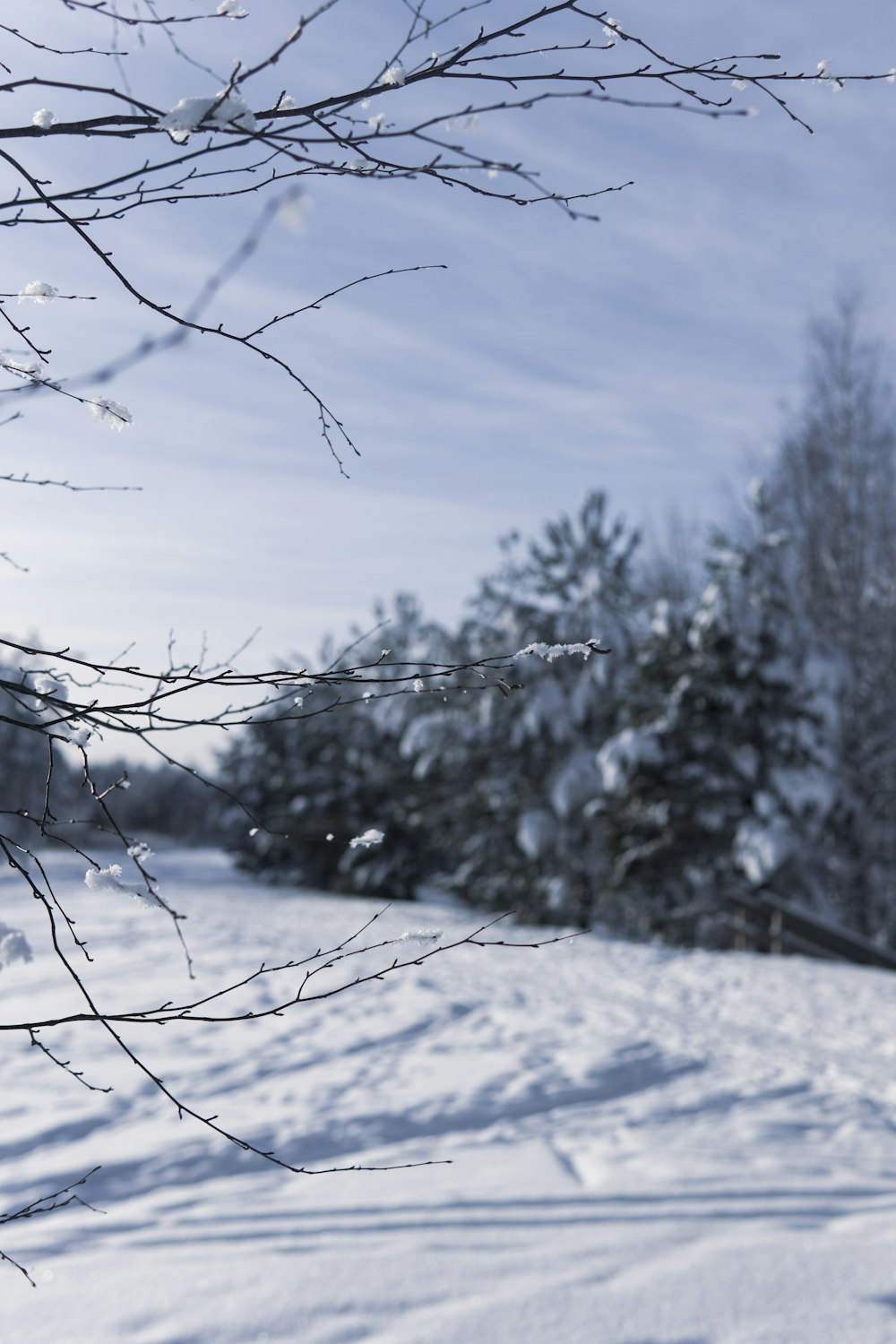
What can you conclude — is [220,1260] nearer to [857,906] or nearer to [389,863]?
[857,906]

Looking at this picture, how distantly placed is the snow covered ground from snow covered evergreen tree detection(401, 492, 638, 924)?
8.61 m

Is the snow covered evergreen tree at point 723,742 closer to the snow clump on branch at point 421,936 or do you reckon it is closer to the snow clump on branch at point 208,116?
the snow clump on branch at point 421,936

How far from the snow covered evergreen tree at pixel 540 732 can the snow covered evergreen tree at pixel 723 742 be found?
5.32 feet

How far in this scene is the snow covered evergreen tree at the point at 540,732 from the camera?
17125mm

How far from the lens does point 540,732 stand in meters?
17.2

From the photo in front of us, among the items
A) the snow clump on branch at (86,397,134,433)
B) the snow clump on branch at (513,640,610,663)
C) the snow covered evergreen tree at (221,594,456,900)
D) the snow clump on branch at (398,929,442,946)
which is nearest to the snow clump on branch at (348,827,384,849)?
the snow clump on branch at (398,929,442,946)

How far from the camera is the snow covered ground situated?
3.14 meters

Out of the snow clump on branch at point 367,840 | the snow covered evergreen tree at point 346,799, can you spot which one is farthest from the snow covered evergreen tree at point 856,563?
the snow clump on branch at point 367,840

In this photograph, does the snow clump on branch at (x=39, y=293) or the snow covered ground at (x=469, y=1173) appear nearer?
the snow clump on branch at (x=39, y=293)

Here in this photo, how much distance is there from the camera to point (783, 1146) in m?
4.71

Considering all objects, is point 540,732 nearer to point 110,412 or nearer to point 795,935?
point 795,935

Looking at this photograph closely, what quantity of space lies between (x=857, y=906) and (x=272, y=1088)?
13.0 meters

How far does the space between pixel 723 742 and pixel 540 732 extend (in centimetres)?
317

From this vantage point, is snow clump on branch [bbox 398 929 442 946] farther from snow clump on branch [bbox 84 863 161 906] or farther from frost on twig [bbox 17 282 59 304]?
frost on twig [bbox 17 282 59 304]
